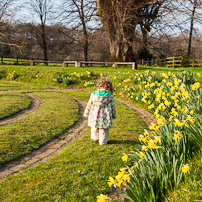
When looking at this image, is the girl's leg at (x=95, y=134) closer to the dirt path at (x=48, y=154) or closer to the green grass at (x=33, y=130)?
the dirt path at (x=48, y=154)

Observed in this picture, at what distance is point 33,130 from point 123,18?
1303 cm

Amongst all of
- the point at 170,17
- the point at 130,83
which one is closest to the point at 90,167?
the point at 130,83

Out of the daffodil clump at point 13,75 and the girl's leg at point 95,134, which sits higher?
the daffodil clump at point 13,75

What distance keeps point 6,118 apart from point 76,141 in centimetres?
290

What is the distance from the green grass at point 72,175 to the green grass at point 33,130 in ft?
2.35

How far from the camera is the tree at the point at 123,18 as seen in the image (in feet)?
49.2

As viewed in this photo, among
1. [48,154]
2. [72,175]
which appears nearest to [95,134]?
[48,154]

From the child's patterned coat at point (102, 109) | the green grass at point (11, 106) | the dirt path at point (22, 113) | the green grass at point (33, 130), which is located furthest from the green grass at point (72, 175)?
the green grass at point (11, 106)

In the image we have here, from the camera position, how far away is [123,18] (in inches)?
591

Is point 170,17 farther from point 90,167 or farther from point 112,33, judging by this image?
point 90,167

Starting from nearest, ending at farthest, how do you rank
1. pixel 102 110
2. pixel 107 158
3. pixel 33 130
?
pixel 107 158
pixel 102 110
pixel 33 130

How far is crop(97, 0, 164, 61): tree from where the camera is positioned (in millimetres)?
15008

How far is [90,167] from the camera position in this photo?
3107 millimetres

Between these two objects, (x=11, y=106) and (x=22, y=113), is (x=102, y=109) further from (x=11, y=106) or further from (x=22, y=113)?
(x=11, y=106)
